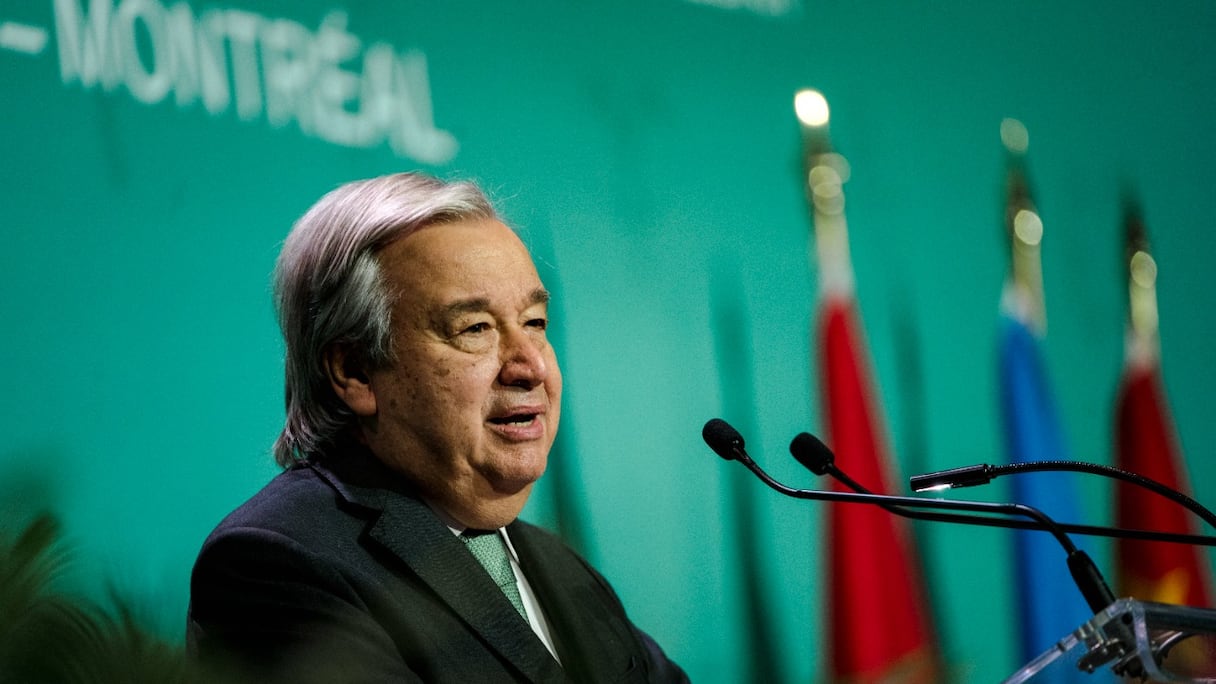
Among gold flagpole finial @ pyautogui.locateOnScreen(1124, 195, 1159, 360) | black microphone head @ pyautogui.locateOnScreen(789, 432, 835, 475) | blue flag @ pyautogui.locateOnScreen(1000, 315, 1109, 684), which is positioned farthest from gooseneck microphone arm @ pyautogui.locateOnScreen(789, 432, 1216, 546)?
gold flagpole finial @ pyautogui.locateOnScreen(1124, 195, 1159, 360)

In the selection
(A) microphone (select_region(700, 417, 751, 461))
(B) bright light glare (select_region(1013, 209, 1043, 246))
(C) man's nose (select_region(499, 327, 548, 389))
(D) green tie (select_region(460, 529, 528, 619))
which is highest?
(B) bright light glare (select_region(1013, 209, 1043, 246))

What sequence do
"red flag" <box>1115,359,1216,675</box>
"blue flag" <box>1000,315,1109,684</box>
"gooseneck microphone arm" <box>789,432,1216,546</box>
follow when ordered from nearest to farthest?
"gooseneck microphone arm" <box>789,432,1216,546</box>, "blue flag" <box>1000,315,1109,684</box>, "red flag" <box>1115,359,1216,675</box>

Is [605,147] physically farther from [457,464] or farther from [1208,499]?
[1208,499]

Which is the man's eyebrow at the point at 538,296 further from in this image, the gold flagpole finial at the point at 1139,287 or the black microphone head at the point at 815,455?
the gold flagpole finial at the point at 1139,287

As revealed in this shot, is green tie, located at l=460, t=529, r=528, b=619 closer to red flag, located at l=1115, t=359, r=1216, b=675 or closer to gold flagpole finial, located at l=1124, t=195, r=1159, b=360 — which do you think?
red flag, located at l=1115, t=359, r=1216, b=675

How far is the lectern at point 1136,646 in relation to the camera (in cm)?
145

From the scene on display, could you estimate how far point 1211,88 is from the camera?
4.47 m

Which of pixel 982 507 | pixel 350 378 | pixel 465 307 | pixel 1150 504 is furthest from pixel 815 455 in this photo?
pixel 1150 504

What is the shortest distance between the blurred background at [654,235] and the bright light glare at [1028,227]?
69mm

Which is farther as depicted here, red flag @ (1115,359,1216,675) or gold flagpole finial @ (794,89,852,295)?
red flag @ (1115,359,1216,675)

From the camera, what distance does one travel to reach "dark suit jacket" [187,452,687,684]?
1811 millimetres

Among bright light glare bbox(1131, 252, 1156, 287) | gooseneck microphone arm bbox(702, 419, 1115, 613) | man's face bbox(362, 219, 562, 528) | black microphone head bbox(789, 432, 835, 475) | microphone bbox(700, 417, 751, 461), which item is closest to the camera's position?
gooseneck microphone arm bbox(702, 419, 1115, 613)

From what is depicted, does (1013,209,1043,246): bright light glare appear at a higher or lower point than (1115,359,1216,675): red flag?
higher

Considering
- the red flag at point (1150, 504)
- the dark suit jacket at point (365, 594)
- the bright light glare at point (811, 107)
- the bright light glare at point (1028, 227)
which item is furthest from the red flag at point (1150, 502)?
the dark suit jacket at point (365, 594)
